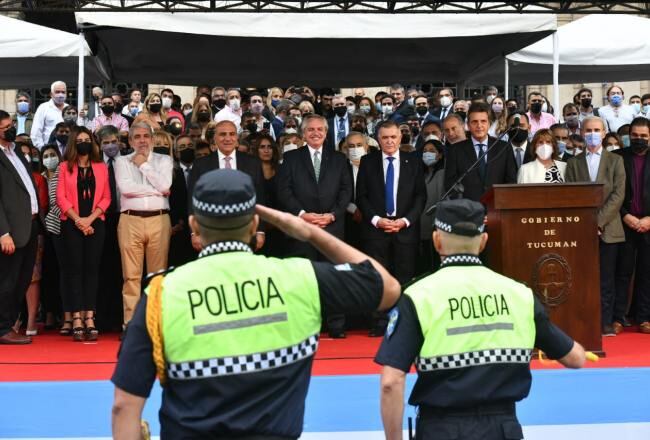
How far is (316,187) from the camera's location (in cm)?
1001

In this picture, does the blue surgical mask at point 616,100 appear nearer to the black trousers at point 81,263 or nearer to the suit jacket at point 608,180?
the suit jacket at point 608,180

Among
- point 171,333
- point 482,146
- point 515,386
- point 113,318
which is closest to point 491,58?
point 482,146

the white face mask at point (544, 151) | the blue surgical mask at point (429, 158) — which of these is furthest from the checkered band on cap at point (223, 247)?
the blue surgical mask at point (429, 158)

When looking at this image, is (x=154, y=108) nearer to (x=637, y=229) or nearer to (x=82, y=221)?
(x=82, y=221)

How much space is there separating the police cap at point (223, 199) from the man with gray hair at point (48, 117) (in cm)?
1137

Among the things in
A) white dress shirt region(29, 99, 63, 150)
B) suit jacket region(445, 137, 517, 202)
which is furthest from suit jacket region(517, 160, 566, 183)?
white dress shirt region(29, 99, 63, 150)

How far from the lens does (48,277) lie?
1082cm

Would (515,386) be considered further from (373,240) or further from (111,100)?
(111,100)

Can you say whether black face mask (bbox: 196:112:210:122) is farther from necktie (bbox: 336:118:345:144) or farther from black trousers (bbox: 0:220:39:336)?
black trousers (bbox: 0:220:39:336)

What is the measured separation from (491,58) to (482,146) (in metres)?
4.69

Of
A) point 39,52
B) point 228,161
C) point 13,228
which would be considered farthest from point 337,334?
point 39,52

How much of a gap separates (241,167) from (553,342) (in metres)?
6.20

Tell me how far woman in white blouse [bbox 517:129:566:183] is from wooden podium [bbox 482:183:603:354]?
Answer: 1170 mm

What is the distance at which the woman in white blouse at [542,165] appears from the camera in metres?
9.66
